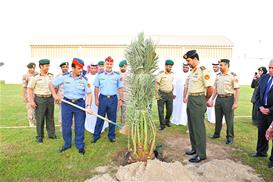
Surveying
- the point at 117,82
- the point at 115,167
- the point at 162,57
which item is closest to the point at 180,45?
the point at 162,57

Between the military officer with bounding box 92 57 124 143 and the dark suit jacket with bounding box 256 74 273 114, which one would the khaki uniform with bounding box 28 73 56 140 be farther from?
the dark suit jacket with bounding box 256 74 273 114

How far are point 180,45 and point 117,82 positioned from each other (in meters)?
18.5

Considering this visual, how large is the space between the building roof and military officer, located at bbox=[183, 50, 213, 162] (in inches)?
722

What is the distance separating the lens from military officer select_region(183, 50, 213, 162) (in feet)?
14.6

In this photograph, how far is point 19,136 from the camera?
601cm

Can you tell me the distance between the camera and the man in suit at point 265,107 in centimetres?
451

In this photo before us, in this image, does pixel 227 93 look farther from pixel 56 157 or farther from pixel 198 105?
pixel 56 157

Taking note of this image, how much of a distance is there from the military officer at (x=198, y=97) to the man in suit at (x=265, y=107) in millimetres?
1042

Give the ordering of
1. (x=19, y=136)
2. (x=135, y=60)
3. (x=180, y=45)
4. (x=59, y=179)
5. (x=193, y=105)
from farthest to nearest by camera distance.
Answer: (x=180, y=45) → (x=19, y=136) → (x=193, y=105) → (x=135, y=60) → (x=59, y=179)

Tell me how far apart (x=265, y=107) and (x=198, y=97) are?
127 cm

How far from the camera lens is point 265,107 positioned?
4.63m

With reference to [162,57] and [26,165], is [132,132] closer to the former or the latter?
[26,165]

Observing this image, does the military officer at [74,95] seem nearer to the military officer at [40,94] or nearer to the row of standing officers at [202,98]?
the military officer at [40,94]

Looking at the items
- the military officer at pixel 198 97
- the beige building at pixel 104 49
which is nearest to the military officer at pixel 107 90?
the military officer at pixel 198 97
